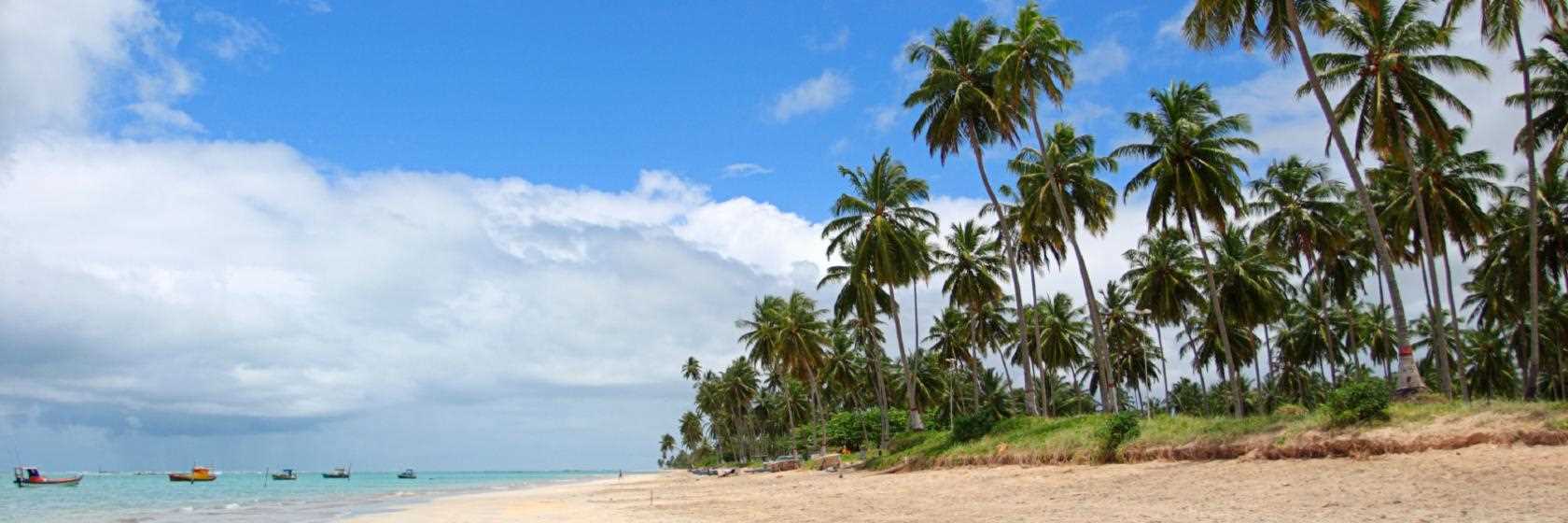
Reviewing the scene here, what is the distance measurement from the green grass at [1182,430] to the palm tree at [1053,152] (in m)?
4.66

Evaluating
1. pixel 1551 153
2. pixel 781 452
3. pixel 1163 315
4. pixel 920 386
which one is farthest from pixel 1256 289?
pixel 781 452

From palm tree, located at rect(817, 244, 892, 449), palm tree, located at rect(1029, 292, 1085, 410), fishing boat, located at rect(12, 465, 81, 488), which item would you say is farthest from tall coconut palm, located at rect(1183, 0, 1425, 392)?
fishing boat, located at rect(12, 465, 81, 488)

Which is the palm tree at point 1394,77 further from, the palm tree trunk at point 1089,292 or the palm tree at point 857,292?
the palm tree at point 857,292

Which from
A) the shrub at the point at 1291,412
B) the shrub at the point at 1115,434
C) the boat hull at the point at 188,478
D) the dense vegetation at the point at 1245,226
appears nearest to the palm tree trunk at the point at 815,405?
the dense vegetation at the point at 1245,226

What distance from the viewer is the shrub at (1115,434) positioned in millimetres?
24000

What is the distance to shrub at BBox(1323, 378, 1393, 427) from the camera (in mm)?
18484

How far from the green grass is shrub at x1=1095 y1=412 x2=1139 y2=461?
252 mm

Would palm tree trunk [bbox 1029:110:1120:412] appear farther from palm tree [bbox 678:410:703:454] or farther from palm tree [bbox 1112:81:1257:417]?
palm tree [bbox 678:410:703:454]

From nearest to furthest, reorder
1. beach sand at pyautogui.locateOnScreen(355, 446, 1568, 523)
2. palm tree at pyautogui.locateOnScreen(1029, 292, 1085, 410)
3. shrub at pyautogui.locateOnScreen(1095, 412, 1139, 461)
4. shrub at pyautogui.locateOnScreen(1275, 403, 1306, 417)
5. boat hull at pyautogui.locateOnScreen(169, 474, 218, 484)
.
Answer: beach sand at pyautogui.locateOnScreen(355, 446, 1568, 523) → shrub at pyautogui.locateOnScreen(1275, 403, 1306, 417) → shrub at pyautogui.locateOnScreen(1095, 412, 1139, 461) → palm tree at pyautogui.locateOnScreen(1029, 292, 1085, 410) → boat hull at pyautogui.locateOnScreen(169, 474, 218, 484)

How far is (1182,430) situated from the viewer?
75.6ft

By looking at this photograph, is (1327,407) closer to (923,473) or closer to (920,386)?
(923,473)

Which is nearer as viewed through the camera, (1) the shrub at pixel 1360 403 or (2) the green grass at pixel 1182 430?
(2) the green grass at pixel 1182 430

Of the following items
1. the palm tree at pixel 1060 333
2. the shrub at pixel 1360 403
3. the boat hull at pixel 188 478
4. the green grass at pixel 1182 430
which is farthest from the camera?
the boat hull at pixel 188 478

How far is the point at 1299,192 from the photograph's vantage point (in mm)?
38062
